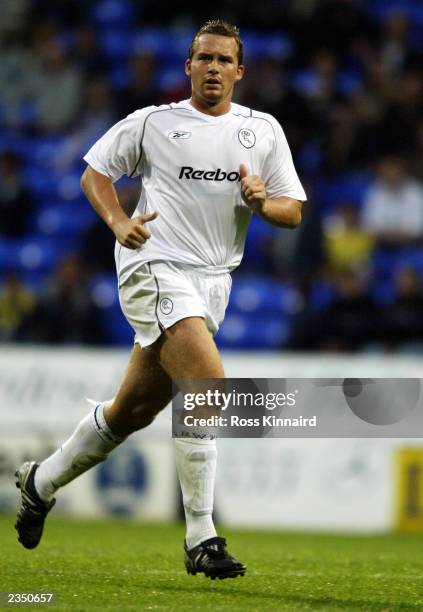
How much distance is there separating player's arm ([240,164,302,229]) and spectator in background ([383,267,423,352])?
213 inches

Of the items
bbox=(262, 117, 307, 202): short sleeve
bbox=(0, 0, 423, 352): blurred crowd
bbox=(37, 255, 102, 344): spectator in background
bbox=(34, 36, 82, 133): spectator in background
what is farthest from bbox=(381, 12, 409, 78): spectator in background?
bbox=(262, 117, 307, 202): short sleeve

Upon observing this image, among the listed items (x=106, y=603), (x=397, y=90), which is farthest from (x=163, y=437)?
(x=106, y=603)

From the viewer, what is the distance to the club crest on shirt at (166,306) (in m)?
5.18

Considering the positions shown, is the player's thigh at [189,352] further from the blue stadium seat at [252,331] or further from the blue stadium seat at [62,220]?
the blue stadium seat at [62,220]

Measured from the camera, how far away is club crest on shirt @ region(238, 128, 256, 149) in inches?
213

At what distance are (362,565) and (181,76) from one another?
908cm

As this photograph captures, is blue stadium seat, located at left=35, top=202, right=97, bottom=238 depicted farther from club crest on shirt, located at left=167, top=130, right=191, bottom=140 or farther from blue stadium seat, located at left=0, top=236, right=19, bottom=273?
club crest on shirt, located at left=167, top=130, right=191, bottom=140

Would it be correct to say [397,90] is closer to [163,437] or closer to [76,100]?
[76,100]

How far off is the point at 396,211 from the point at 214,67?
22.5 feet

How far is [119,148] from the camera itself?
17.8 ft

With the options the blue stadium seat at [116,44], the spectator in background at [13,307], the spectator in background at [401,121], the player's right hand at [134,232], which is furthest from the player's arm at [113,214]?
the blue stadium seat at [116,44]

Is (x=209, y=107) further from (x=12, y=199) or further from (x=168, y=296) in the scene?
(x=12, y=199)

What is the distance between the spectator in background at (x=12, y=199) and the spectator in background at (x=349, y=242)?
328cm

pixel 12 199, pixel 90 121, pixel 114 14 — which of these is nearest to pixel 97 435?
pixel 12 199
